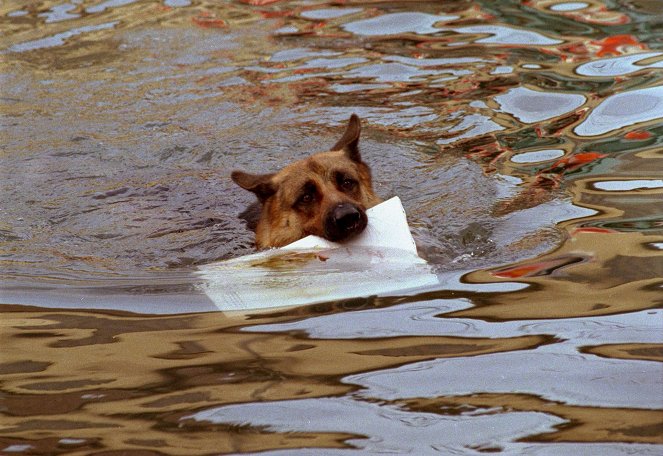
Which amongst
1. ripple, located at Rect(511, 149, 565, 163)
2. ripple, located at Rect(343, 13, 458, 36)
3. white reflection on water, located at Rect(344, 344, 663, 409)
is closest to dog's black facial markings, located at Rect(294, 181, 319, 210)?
ripple, located at Rect(511, 149, 565, 163)

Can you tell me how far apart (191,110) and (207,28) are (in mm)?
3215

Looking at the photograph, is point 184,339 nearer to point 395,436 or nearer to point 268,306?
point 268,306

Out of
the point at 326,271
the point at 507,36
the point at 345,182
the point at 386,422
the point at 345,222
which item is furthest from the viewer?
the point at 507,36

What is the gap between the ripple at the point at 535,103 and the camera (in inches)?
386

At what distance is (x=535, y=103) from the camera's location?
33.1 feet

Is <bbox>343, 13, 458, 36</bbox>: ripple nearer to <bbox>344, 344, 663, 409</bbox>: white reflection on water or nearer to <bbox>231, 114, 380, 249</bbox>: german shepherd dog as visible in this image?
<bbox>231, 114, 380, 249</bbox>: german shepherd dog

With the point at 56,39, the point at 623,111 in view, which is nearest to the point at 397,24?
the point at 623,111

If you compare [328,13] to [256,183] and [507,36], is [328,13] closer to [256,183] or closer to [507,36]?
[507,36]

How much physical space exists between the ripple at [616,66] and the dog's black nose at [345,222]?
516cm

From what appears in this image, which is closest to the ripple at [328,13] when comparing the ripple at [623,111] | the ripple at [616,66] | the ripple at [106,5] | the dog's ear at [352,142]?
the ripple at [106,5]

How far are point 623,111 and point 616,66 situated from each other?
59.9 inches

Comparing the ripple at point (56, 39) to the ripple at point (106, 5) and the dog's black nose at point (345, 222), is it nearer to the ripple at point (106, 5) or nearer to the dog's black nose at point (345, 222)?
the ripple at point (106, 5)

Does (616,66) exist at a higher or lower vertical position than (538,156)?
higher

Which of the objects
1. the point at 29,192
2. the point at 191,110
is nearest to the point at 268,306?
the point at 29,192
